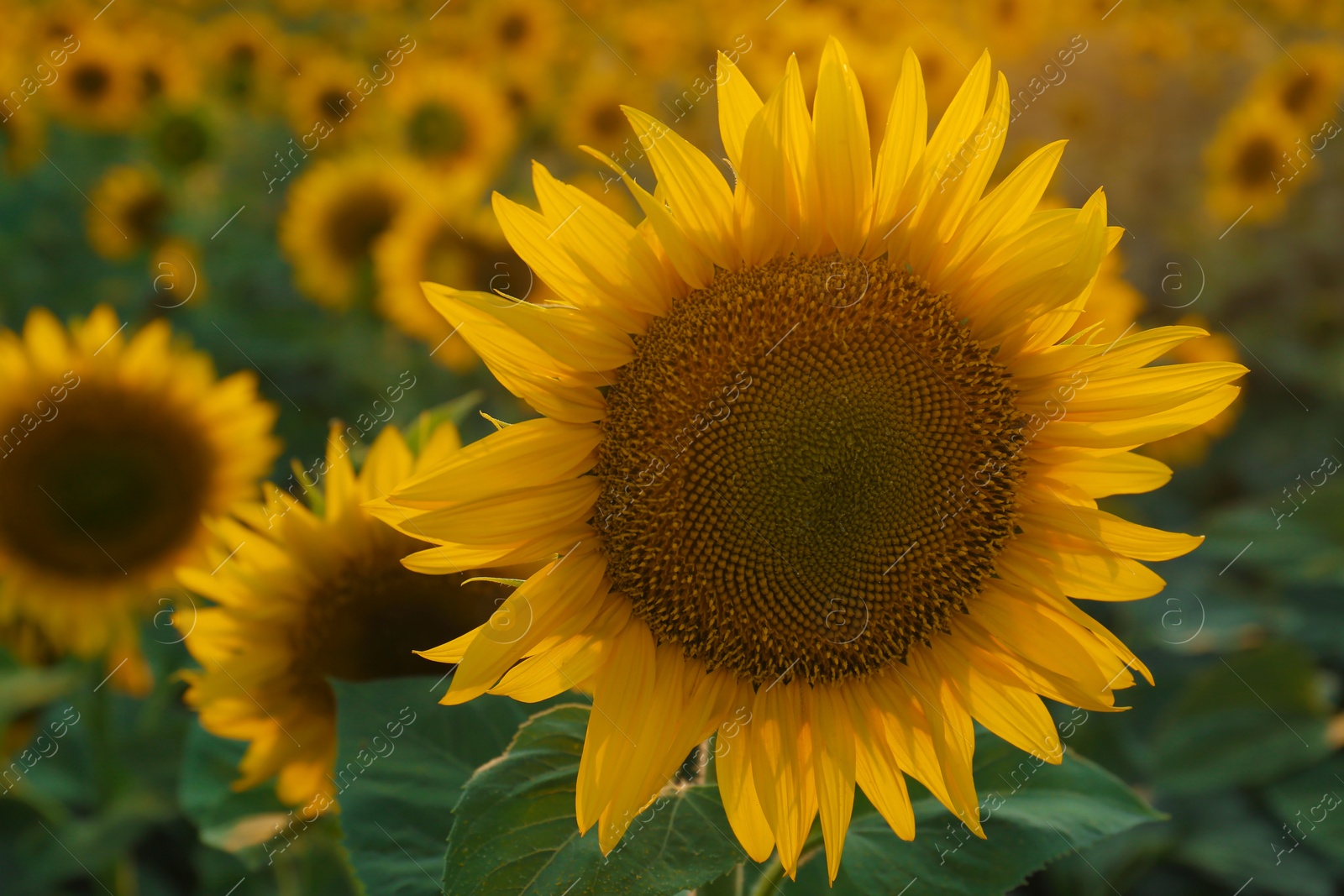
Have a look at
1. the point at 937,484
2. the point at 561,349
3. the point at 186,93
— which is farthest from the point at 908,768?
the point at 186,93

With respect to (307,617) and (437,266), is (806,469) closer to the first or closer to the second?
(307,617)

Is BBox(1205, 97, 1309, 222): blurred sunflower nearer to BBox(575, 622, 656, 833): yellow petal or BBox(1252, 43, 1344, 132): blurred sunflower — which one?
BBox(1252, 43, 1344, 132): blurred sunflower

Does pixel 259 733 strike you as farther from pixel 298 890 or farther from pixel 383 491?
pixel 298 890

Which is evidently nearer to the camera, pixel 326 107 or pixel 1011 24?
pixel 326 107

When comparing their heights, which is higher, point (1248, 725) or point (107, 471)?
point (107, 471)

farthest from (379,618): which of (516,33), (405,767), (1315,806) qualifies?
(516,33)

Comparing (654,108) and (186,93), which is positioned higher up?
(186,93)
